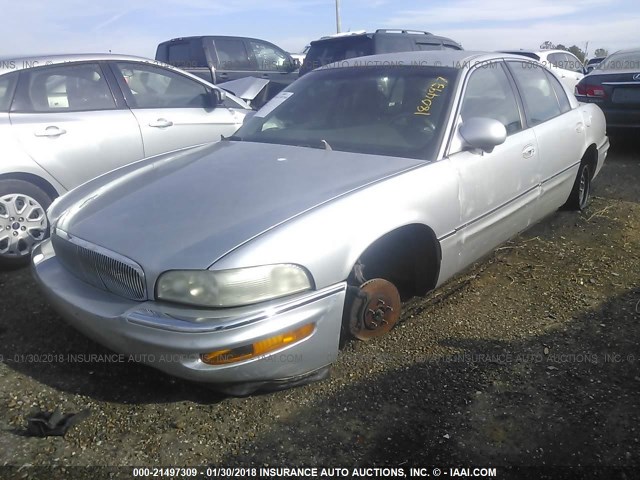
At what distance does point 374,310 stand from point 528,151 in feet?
5.69

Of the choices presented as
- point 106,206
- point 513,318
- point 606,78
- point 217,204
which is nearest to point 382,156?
point 217,204

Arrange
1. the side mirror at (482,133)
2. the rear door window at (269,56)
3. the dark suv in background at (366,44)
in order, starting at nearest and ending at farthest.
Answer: the side mirror at (482,133) < the dark suv in background at (366,44) < the rear door window at (269,56)

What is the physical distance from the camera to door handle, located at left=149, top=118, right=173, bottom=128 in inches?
184

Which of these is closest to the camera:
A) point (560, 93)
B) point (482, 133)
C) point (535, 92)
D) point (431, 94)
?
point (482, 133)

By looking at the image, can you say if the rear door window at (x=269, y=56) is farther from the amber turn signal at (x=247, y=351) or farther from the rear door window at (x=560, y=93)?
the amber turn signal at (x=247, y=351)

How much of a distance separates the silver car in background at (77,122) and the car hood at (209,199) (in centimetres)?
122

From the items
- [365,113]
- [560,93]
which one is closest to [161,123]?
[365,113]

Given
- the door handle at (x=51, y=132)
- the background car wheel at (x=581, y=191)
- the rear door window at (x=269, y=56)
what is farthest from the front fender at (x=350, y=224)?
the rear door window at (x=269, y=56)

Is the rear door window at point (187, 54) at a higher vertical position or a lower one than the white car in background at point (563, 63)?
higher

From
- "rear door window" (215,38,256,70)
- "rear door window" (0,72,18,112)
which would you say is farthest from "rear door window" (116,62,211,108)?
"rear door window" (215,38,256,70)

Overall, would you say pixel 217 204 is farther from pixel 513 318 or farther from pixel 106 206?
pixel 513 318

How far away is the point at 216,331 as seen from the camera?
2053mm

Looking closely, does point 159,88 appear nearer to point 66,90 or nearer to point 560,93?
point 66,90

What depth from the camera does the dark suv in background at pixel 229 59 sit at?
33.3ft
